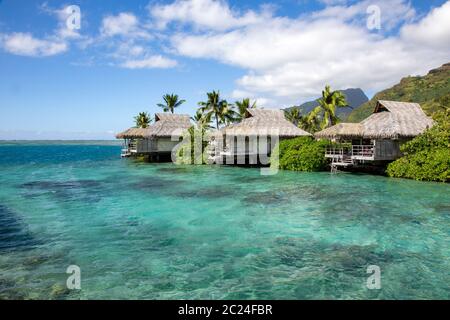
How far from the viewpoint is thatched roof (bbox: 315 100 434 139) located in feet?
75.3

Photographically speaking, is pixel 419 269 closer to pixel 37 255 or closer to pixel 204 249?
pixel 204 249

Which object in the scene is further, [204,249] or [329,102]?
[329,102]

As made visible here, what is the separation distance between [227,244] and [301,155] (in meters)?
19.2

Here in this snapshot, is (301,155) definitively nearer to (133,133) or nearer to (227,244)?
(227,244)

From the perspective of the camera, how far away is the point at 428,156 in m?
21.0

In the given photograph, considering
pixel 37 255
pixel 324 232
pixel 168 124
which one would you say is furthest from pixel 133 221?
pixel 168 124

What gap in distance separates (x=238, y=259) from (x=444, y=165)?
57.0ft

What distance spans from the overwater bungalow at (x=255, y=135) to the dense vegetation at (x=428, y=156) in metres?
10.2

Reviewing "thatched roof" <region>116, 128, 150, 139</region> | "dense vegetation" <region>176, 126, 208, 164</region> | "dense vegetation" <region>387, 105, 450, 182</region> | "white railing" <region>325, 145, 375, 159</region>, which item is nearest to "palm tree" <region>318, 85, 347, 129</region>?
"white railing" <region>325, 145, 375, 159</region>

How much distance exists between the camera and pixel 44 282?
6.93 metres

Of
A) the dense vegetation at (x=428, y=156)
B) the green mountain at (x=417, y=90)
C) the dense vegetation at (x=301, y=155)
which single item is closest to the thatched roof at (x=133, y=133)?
the dense vegetation at (x=301, y=155)

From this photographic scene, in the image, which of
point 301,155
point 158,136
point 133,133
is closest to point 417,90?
point 301,155

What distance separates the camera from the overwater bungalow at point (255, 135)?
3061 cm

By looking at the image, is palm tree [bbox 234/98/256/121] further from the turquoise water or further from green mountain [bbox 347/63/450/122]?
green mountain [bbox 347/63/450/122]
